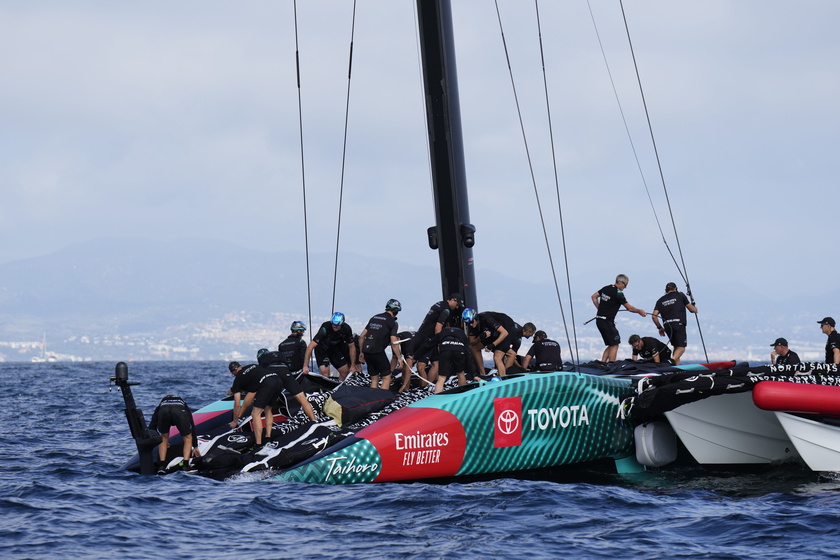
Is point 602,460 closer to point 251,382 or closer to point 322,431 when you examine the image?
point 322,431

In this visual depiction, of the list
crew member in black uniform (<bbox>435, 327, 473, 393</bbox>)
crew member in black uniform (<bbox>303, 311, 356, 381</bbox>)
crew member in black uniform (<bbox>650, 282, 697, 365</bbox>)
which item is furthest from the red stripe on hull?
crew member in black uniform (<bbox>303, 311, 356, 381</bbox>)

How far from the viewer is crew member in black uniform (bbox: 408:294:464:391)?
509 inches

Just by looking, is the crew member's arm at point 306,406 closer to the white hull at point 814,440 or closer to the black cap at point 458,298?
the black cap at point 458,298

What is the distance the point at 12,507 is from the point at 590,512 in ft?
16.7

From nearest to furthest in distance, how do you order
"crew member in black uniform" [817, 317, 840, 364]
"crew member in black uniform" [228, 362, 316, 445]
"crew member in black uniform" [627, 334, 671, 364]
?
"crew member in black uniform" [228, 362, 316, 445] → "crew member in black uniform" [817, 317, 840, 364] → "crew member in black uniform" [627, 334, 671, 364]

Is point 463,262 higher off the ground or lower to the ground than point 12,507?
higher

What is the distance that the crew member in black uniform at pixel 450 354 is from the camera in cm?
1227

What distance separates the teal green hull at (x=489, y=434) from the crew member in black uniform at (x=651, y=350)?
252 cm

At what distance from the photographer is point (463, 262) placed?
43.5 ft

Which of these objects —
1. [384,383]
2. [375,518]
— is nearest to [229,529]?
[375,518]

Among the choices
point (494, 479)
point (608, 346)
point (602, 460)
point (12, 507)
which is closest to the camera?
point (12, 507)

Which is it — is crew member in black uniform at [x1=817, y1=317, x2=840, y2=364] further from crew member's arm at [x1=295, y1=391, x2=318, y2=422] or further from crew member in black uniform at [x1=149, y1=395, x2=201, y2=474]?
crew member in black uniform at [x1=149, y1=395, x2=201, y2=474]

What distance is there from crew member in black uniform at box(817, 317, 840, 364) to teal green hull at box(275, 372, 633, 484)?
11.7 feet

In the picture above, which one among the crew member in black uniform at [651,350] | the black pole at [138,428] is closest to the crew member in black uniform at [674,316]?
the crew member in black uniform at [651,350]
